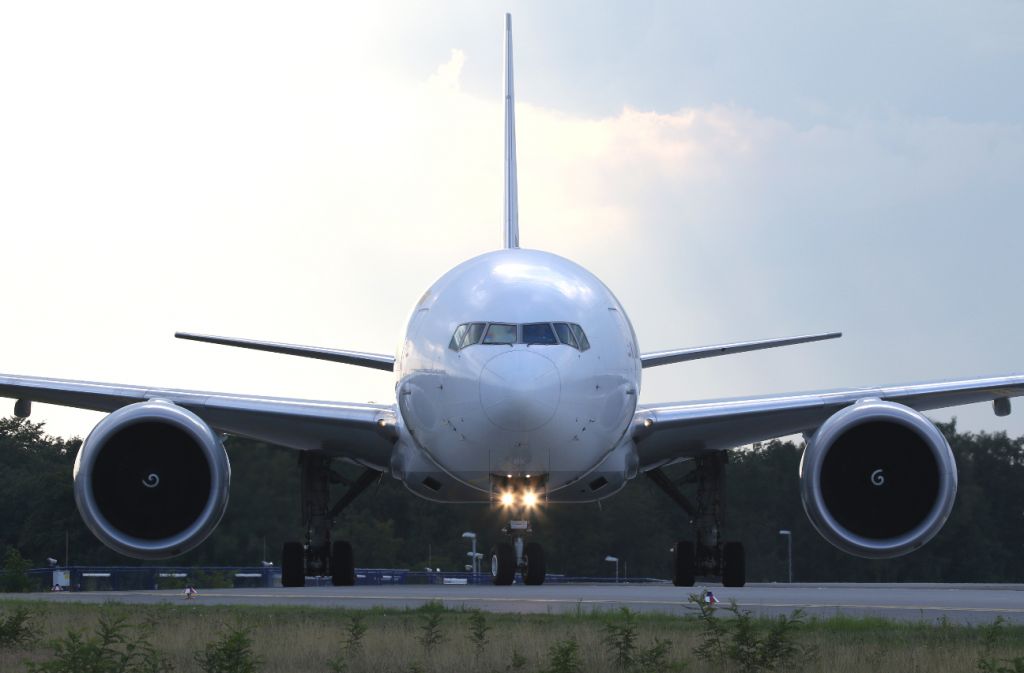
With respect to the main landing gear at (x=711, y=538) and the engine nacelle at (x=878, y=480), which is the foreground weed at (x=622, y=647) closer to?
the engine nacelle at (x=878, y=480)

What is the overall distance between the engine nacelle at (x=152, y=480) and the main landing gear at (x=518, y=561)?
3362 mm

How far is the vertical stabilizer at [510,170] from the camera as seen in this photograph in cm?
2373

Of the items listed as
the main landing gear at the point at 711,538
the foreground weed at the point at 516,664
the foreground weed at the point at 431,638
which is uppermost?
the main landing gear at the point at 711,538

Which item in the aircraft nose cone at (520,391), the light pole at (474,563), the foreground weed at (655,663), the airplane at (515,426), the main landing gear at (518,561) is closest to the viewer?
the foreground weed at (655,663)

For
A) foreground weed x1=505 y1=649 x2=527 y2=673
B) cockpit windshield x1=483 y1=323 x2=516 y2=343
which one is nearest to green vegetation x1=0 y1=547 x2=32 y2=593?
cockpit windshield x1=483 y1=323 x2=516 y2=343

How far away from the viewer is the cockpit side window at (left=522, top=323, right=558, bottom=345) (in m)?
16.4

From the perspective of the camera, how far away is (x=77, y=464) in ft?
57.3

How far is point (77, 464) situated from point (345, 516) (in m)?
19.4

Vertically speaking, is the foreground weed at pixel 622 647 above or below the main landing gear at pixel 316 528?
below

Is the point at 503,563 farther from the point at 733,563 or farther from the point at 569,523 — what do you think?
the point at 569,523

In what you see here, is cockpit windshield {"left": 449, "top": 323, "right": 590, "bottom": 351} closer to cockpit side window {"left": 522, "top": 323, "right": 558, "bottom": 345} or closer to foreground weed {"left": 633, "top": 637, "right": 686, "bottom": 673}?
cockpit side window {"left": 522, "top": 323, "right": 558, "bottom": 345}

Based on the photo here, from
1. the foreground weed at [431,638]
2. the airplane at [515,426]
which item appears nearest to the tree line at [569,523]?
the airplane at [515,426]

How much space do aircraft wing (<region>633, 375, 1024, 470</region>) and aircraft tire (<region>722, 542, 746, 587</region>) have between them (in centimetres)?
181

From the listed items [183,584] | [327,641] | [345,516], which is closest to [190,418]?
[327,641]
